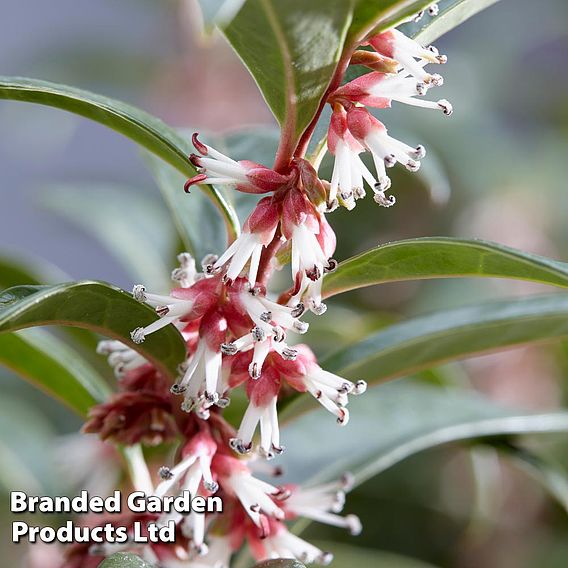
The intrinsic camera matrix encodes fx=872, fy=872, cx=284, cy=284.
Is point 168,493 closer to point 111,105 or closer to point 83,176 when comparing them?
point 111,105

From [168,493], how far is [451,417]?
48cm

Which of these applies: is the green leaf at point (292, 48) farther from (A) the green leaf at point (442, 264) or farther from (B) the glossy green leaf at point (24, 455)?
(B) the glossy green leaf at point (24, 455)

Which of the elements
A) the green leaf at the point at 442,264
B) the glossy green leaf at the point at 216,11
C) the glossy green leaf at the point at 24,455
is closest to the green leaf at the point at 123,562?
the green leaf at the point at 442,264

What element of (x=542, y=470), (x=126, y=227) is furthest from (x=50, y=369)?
(x=126, y=227)

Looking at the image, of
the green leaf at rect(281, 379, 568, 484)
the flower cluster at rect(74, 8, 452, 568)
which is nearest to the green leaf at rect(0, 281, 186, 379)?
the flower cluster at rect(74, 8, 452, 568)

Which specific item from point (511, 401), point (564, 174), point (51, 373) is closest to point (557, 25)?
point (564, 174)

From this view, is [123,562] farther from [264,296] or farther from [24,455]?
[24,455]

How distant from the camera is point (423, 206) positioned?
220 cm

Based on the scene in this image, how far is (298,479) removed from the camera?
3.39ft

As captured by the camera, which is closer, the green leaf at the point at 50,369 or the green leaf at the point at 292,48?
the green leaf at the point at 292,48

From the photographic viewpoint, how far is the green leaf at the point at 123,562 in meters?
0.66

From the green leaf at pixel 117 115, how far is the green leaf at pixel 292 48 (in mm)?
95

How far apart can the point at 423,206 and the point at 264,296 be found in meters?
1.55

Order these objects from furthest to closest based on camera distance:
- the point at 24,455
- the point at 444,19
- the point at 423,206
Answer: the point at 423,206
the point at 24,455
the point at 444,19
